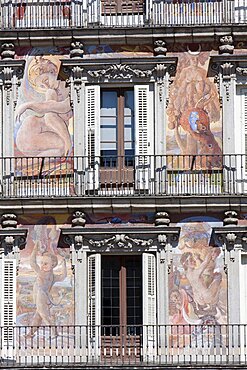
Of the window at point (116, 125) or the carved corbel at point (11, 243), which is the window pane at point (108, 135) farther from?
the carved corbel at point (11, 243)

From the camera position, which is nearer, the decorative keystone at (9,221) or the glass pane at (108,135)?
the decorative keystone at (9,221)

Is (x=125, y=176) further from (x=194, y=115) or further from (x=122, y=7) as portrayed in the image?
(x=122, y=7)

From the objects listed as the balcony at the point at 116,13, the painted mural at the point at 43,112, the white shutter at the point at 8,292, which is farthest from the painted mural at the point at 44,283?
the balcony at the point at 116,13

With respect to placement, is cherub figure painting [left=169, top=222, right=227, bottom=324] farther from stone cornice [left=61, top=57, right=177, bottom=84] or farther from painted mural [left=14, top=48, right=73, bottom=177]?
stone cornice [left=61, top=57, right=177, bottom=84]

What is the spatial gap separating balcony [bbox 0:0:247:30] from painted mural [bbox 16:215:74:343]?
4.73m

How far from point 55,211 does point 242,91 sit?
205 inches

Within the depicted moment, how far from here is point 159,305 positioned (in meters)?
39.9

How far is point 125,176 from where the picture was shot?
40.6 m

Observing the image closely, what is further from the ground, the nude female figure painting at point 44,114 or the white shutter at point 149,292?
the nude female figure painting at point 44,114

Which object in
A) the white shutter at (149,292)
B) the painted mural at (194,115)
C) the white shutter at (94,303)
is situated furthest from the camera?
the painted mural at (194,115)

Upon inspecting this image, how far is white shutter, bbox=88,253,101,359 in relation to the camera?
3981cm

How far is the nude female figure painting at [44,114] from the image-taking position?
40812 mm

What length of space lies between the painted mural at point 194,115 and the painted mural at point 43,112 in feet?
8.07

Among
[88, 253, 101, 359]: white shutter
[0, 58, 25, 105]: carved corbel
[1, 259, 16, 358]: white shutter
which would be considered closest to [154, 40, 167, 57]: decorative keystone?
[0, 58, 25, 105]: carved corbel
